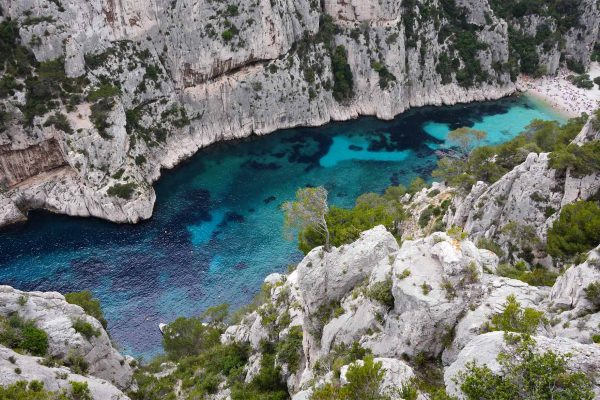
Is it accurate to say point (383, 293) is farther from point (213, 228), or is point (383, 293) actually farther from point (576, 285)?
point (213, 228)

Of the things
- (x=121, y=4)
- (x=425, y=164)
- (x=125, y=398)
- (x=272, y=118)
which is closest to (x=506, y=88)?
(x=425, y=164)

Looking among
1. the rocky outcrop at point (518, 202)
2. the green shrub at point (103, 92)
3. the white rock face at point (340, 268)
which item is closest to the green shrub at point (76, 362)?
the white rock face at point (340, 268)

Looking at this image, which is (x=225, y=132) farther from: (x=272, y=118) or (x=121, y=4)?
(x=121, y=4)

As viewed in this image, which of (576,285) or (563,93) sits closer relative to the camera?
(576,285)

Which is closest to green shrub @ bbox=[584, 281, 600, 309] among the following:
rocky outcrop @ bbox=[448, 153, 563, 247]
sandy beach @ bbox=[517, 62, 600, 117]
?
rocky outcrop @ bbox=[448, 153, 563, 247]

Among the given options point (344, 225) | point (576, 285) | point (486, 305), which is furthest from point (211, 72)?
point (576, 285)
